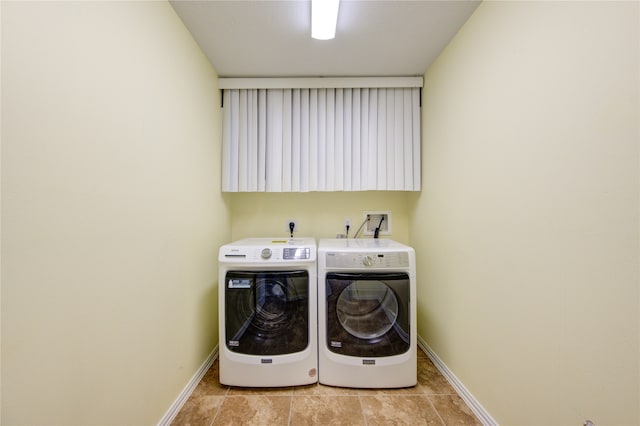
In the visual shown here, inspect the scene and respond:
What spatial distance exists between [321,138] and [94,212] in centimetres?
164

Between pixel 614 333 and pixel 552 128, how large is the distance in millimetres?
738

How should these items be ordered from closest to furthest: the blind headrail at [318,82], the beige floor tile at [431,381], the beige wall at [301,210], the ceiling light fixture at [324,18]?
the ceiling light fixture at [324,18]
the beige floor tile at [431,381]
the blind headrail at [318,82]
the beige wall at [301,210]

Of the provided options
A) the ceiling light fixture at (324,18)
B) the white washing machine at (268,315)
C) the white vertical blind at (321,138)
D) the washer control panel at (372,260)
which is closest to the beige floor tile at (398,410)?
the white washing machine at (268,315)

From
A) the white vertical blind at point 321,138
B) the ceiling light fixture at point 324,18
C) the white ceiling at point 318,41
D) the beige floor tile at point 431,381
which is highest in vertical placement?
the white ceiling at point 318,41

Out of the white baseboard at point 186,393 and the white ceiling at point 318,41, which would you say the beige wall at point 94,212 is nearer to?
the white baseboard at point 186,393

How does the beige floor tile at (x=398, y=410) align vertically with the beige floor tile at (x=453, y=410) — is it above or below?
below

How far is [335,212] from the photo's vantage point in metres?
2.36

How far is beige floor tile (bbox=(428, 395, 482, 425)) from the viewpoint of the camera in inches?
51.8

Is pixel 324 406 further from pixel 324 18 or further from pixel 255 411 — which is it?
pixel 324 18

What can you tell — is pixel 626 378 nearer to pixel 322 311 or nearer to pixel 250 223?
pixel 322 311

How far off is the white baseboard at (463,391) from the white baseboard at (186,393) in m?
1.72

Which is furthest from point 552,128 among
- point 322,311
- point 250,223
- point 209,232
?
point 250,223

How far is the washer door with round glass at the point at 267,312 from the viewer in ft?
5.13

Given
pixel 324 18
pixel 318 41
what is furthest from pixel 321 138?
pixel 324 18
